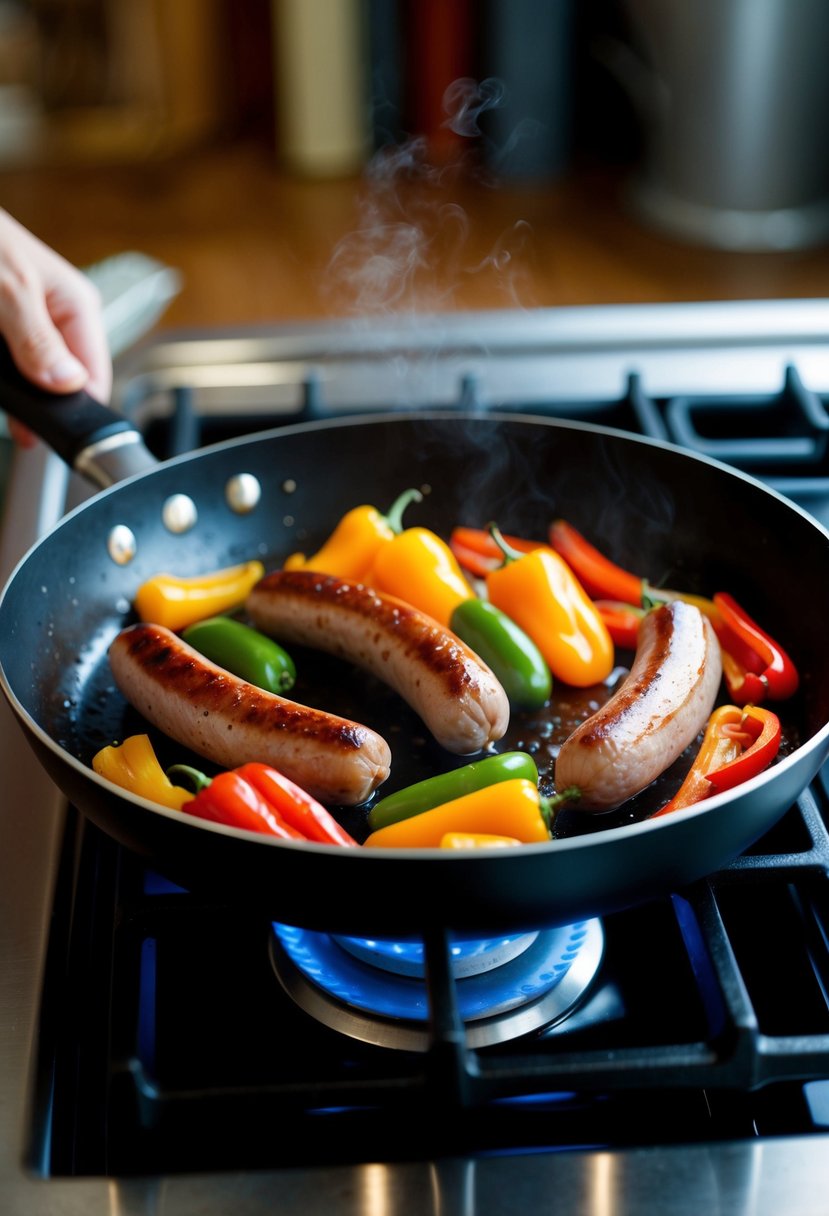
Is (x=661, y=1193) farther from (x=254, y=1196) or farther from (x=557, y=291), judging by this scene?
(x=557, y=291)

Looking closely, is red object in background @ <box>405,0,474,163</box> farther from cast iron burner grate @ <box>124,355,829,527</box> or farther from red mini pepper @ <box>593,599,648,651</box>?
→ red mini pepper @ <box>593,599,648,651</box>

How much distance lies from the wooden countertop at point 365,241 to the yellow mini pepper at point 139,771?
44.8 inches

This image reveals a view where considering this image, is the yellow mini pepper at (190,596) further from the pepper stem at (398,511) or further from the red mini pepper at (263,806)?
the red mini pepper at (263,806)

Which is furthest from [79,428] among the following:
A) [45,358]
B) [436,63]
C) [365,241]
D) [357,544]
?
[436,63]

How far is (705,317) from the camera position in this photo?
2.02 m

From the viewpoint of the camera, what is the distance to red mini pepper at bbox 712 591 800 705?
131 cm

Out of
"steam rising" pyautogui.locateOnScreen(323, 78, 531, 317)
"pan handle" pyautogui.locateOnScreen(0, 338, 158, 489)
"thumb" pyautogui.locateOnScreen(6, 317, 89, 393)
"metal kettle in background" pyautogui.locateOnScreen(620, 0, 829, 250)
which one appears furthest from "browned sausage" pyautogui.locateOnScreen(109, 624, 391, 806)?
"metal kettle in background" pyautogui.locateOnScreen(620, 0, 829, 250)

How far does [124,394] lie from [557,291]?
107 centimetres

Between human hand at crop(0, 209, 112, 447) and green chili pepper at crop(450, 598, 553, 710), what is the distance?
1.80ft

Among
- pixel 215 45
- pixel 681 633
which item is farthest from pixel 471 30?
pixel 681 633

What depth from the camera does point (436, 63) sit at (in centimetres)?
303

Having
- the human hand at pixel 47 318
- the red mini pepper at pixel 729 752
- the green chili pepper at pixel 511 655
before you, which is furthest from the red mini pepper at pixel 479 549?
the human hand at pixel 47 318

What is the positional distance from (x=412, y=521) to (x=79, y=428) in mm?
452

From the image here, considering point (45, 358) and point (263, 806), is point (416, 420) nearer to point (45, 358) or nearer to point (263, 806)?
point (45, 358)
